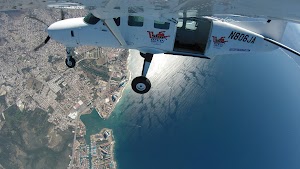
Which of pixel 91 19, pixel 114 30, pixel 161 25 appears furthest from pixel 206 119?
pixel 114 30

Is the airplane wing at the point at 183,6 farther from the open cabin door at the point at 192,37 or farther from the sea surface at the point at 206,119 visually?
the sea surface at the point at 206,119

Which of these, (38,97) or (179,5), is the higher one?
(179,5)

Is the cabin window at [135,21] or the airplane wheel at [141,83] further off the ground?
the cabin window at [135,21]

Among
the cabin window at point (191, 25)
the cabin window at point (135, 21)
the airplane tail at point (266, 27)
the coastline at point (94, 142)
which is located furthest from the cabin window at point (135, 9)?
the coastline at point (94, 142)

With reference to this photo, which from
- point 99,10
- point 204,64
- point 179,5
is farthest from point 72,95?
point 179,5

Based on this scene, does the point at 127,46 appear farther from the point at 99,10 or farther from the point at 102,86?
the point at 102,86

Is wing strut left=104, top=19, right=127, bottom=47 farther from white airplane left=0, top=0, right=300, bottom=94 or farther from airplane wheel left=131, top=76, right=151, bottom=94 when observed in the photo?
airplane wheel left=131, top=76, right=151, bottom=94
